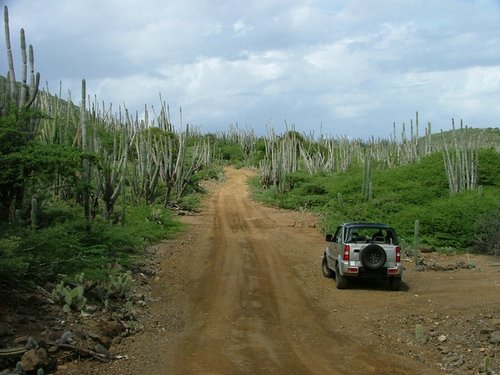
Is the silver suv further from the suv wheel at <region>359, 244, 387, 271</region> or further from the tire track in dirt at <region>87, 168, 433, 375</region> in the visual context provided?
the tire track in dirt at <region>87, 168, 433, 375</region>

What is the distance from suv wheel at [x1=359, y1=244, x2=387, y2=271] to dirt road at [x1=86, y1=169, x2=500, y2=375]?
0.65 meters

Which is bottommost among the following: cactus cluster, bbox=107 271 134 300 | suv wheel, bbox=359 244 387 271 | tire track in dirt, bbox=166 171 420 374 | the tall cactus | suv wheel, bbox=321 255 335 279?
tire track in dirt, bbox=166 171 420 374

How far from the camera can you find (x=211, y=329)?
925cm

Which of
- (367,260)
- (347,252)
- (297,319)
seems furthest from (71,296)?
(367,260)

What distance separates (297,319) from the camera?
10.0 metres

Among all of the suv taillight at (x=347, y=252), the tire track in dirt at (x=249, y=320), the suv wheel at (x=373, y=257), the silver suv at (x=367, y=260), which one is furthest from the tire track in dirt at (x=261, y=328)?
the suv wheel at (x=373, y=257)

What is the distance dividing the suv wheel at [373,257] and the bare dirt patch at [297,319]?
2.13 ft

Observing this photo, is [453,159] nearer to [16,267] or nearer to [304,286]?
[304,286]

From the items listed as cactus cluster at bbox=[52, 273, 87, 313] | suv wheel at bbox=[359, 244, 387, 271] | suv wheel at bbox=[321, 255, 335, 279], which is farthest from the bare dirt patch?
cactus cluster at bbox=[52, 273, 87, 313]

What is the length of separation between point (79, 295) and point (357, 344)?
433 centimetres

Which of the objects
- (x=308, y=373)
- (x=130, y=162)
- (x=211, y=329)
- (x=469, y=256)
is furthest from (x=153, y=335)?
(x=130, y=162)

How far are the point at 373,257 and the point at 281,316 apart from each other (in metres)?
2.83

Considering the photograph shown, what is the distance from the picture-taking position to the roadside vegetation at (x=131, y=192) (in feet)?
35.2

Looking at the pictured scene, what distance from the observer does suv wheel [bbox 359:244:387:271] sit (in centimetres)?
1194
